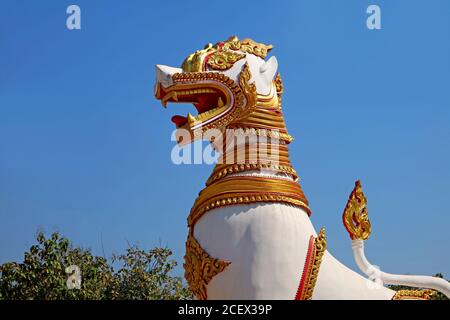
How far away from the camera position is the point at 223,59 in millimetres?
6574

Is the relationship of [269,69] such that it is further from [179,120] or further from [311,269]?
[311,269]

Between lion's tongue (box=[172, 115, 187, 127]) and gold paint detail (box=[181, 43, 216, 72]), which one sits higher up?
gold paint detail (box=[181, 43, 216, 72])

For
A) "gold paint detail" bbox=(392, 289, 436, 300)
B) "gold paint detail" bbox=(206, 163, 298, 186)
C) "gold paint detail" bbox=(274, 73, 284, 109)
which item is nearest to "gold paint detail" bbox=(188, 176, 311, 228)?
"gold paint detail" bbox=(206, 163, 298, 186)

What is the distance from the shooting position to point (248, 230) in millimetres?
5898

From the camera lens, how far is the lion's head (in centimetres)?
642

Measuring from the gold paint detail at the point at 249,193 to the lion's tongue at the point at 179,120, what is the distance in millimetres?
697

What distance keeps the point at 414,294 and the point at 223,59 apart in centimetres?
285

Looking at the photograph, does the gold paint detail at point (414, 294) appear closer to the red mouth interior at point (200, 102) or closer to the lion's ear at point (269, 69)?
the lion's ear at point (269, 69)

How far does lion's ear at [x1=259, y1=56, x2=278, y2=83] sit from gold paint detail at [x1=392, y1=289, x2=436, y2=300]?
2340mm

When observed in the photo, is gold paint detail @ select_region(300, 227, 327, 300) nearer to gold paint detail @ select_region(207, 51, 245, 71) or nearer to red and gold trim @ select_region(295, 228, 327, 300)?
red and gold trim @ select_region(295, 228, 327, 300)

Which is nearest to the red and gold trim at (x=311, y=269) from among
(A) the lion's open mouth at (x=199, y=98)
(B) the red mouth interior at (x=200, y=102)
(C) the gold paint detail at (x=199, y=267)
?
(C) the gold paint detail at (x=199, y=267)

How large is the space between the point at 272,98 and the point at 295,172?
29.9 inches

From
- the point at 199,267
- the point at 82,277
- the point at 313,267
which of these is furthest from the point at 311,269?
the point at 82,277
